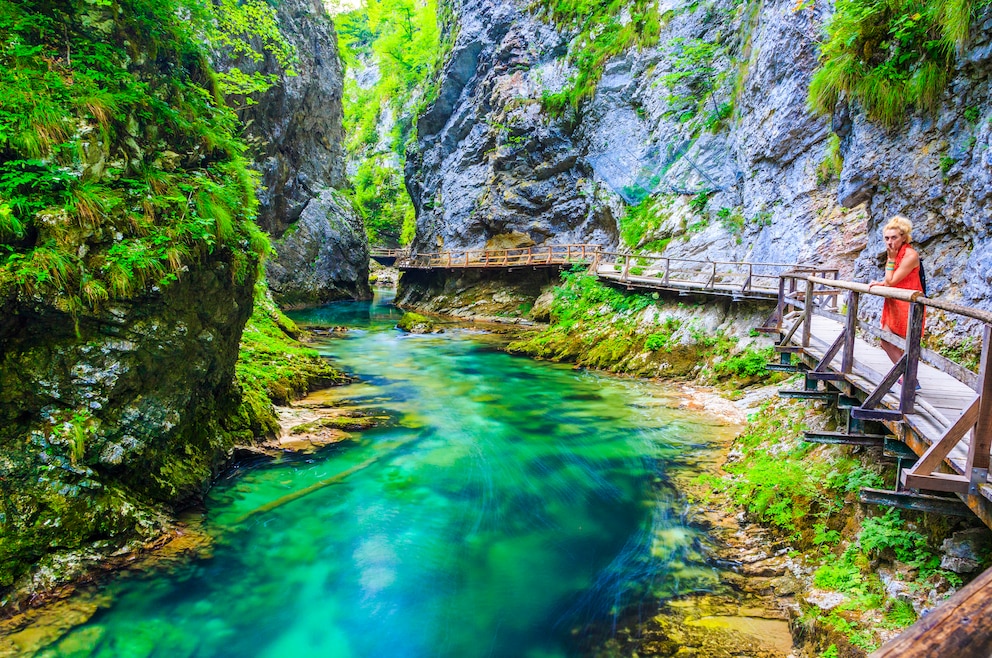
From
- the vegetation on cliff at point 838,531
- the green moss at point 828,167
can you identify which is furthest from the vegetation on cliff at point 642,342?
the green moss at point 828,167

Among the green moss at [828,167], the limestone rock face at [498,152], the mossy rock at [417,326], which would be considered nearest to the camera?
the green moss at [828,167]

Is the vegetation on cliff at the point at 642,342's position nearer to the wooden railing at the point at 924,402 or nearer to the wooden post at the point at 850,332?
the wooden post at the point at 850,332

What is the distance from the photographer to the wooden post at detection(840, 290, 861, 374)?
181 inches

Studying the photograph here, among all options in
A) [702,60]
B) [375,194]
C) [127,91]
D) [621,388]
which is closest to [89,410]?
[127,91]

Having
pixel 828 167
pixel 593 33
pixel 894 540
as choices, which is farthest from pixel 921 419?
pixel 593 33

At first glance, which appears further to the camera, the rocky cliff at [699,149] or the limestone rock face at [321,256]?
the limestone rock face at [321,256]

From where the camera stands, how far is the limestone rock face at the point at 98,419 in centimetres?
444

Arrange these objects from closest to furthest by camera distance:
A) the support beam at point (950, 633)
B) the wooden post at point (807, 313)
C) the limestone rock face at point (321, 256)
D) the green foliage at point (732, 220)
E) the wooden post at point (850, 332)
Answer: the support beam at point (950, 633) < the wooden post at point (850, 332) < the wooden post at point (807, 313) < the green foliage at point (732, 220) < the limestone rock face at point (321, 256)

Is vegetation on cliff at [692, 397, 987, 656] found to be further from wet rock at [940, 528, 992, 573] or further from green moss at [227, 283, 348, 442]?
green moss at [227, 283, 348, 442]

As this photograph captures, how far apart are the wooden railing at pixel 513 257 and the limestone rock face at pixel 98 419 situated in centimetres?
1762

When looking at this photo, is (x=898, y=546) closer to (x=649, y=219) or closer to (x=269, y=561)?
(x=269, y=561)

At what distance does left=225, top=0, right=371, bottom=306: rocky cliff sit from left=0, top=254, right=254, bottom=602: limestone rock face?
79.5 feet

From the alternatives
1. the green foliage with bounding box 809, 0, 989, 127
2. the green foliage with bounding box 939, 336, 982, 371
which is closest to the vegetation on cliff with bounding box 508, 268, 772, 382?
the green foliage with bounding box 939, 336, 982, 371

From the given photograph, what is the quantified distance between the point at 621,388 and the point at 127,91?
10.2 m
